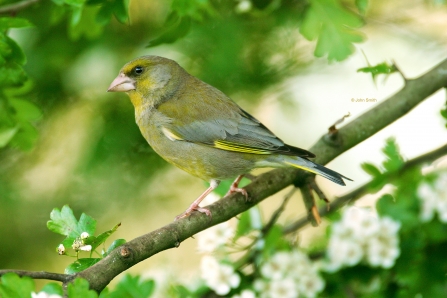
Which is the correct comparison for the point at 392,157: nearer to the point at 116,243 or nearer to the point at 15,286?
the point at 116,243

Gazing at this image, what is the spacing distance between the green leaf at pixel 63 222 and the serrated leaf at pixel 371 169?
1.46 meters

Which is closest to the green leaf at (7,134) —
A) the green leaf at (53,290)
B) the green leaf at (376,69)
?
the green leaf at (53,290)

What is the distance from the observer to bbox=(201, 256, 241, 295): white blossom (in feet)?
9.41

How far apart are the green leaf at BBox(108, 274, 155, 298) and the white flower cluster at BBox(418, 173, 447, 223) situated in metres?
1.29

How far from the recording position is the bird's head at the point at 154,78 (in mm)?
4004

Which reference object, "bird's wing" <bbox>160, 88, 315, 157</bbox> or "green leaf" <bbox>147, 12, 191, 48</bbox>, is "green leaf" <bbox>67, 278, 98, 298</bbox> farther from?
"bird's wing" <bbox>160, 88, 315, 157</bbox>

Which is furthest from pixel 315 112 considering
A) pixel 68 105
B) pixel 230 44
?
pixel 68 105

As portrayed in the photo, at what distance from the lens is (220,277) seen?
2883 millimetres

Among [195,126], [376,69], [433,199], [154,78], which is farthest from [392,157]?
[154,78]

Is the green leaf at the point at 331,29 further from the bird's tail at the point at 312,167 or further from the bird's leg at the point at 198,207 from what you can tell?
the bird's leg at the point at 198,207

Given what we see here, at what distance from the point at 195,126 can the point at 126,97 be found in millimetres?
656

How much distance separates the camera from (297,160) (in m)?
3.44

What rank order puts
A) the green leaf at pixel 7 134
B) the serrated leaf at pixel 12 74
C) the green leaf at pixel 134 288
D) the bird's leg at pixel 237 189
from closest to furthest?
the green leaf at pixel 134 288, the serrated leaf at pixel 12 74, the green leaf at pixel 7 134, the bird's leg at pixel 237 189

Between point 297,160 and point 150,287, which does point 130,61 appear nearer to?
point 297,160
